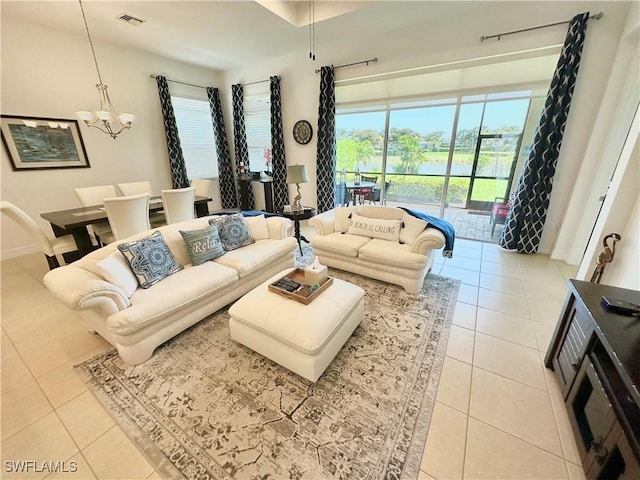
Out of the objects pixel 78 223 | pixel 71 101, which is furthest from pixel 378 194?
pixel 71 101

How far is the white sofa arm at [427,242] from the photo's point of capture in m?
2.59

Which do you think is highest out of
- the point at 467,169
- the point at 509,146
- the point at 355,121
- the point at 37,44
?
the point at 37,44

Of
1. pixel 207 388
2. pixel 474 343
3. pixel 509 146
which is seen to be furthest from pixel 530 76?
pixel 207 388

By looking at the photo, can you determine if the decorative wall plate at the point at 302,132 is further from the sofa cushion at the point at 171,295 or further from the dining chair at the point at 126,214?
the sofa cushion at the point at 171,295

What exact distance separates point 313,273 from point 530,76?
13.1 feet

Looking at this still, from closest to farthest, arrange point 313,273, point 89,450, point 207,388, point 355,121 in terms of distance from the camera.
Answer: point 89,450 → point 207,388 → point 313,273 → point 355,121

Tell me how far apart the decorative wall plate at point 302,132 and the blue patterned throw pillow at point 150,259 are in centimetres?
356

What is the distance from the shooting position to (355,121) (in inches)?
189

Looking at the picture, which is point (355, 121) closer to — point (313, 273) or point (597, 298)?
point (313, 273)

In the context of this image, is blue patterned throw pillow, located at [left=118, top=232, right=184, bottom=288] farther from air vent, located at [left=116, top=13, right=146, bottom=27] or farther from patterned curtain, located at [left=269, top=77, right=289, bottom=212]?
patterned curtain, located at [left=269, top=77, right=289, bottom=212]

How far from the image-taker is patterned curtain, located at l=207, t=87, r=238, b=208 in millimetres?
5766

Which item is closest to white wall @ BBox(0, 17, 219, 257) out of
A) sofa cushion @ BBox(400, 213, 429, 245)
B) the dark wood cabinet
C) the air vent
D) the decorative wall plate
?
the air vent

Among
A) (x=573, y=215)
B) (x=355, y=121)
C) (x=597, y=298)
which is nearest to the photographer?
(x=597, y=298)

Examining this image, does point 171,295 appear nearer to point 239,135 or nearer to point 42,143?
point 42,143
